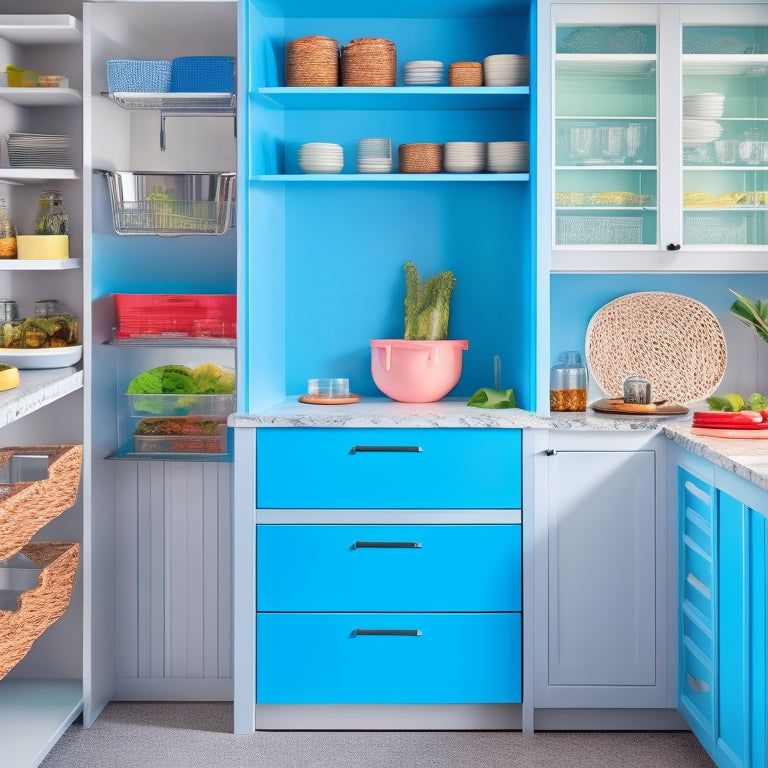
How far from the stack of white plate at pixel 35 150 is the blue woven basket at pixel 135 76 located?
0.88 feet

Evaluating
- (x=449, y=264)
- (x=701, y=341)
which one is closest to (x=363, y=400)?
(x=449, y=264)

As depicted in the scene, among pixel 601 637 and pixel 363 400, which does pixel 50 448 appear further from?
pixel 601 637

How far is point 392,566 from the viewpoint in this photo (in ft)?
9.45

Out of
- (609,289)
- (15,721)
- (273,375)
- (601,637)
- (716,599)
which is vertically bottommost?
(15,721)

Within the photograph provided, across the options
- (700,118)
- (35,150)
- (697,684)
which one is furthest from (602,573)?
(35,150)

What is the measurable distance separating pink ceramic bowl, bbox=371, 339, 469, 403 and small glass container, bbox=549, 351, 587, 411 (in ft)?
1.01

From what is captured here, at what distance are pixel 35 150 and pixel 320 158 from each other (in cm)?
88

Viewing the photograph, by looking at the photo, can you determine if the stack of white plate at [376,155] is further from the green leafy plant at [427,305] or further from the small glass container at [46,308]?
the small glass container at [46,308]

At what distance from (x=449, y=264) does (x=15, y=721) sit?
6.51 feet

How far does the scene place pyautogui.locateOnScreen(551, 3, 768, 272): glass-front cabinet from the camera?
3.03 m

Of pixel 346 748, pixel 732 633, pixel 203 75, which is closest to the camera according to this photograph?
pixel 732 633

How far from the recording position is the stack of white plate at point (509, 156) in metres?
3.04

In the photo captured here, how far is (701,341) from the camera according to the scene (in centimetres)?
339

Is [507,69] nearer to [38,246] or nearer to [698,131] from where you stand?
[698,131]
